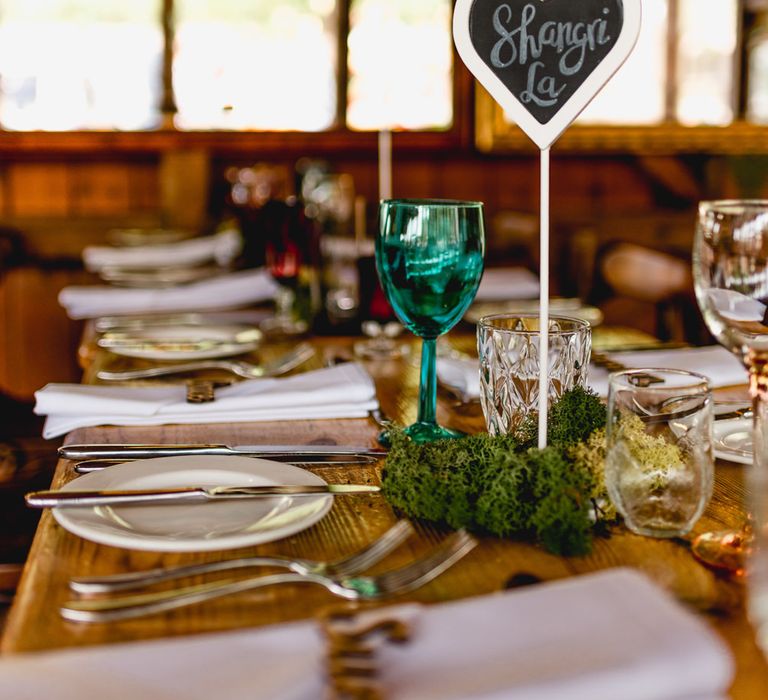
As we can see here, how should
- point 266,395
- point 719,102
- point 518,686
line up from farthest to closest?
point 719,102
point 266,395
point 518,686

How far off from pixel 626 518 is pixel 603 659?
28cm

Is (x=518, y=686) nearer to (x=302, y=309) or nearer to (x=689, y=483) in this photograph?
(x=689, y=483)

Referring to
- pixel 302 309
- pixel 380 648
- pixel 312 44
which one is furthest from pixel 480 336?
pixel 312 44

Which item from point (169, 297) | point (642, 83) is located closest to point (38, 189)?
point (169, 297)

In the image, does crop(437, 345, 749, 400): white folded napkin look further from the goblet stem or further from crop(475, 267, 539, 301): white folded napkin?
crop(475, 267, 539, 301): white folded napkin

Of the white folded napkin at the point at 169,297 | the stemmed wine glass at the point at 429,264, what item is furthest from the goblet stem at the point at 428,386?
the white folded napkin at the point at 169,297

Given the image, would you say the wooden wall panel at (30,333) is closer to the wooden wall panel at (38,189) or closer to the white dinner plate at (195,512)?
the wooden wall panel at (38,189)

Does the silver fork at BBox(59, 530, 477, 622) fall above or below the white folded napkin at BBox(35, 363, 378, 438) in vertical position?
below

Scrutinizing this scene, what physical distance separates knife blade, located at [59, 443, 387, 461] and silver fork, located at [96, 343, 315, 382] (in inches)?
13.4

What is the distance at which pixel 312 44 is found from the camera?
3955mm

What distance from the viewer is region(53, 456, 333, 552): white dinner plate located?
71 cm

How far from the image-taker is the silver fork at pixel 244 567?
63 centimetres

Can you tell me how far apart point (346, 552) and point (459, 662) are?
0.76ft

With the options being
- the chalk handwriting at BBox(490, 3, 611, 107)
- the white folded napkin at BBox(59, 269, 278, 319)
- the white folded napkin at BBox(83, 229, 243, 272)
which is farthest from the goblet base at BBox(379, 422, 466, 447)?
the white folded napkin at BBox(83, 229, 243, 272)
